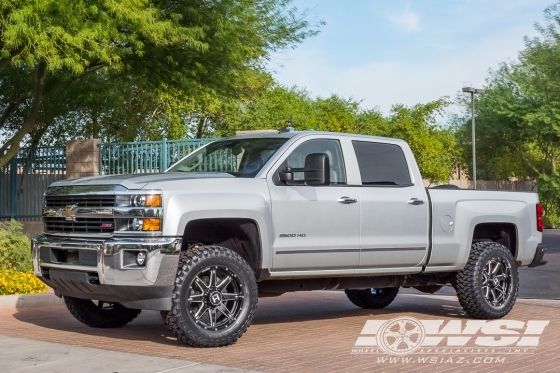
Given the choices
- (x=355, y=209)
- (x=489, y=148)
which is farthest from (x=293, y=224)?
(x=489, y=148)

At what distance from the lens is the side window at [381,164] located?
1048 centimetres

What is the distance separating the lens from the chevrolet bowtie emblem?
366 inches

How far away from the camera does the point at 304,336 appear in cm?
991

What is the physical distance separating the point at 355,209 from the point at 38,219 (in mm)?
14984

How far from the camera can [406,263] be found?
10523 mm

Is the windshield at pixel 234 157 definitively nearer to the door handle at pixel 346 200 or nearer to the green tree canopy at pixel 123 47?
the door handle at pixel 346 200

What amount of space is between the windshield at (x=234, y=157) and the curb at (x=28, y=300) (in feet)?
12.2

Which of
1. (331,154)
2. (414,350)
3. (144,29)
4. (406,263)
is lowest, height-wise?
(414,350)

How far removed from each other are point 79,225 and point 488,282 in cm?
506

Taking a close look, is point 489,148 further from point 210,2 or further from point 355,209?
point 355,209

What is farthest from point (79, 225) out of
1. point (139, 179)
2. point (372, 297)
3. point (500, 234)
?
point (500, 234)

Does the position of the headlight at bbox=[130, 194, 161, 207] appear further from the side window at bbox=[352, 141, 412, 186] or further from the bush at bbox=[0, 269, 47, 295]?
the bush at bbox=[0, 269, 47, 295]

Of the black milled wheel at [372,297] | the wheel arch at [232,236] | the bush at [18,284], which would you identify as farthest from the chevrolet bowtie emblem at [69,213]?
the black milled wheel at [372,297]

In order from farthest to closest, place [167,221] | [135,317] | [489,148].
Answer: [489,148] < [135,317] < [167,221]
